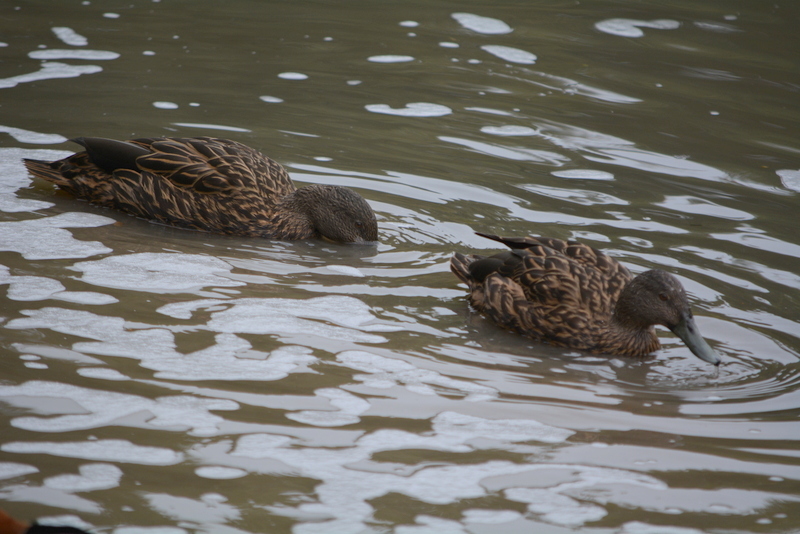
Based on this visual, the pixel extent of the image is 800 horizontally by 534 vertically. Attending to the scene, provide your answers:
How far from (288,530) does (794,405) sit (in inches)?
132

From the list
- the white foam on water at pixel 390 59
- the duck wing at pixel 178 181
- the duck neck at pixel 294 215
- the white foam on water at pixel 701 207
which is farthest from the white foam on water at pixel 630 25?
the duck wing at pixel 178 181

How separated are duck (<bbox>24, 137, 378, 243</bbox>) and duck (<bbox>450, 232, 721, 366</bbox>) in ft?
5.50

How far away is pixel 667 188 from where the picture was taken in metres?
9.38

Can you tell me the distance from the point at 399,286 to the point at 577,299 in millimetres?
1455

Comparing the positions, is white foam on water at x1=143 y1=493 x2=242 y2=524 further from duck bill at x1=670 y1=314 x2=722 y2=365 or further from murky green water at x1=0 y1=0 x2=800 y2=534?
duck bill at x1=670 y1=314 x2=722 y2=365

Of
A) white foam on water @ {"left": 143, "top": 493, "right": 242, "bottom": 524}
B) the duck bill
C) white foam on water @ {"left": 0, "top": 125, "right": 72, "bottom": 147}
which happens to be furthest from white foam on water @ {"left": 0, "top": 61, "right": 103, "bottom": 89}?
the duck bill

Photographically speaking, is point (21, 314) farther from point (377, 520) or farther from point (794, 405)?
point (794, 405)

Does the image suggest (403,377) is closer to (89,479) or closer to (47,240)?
(89,479)

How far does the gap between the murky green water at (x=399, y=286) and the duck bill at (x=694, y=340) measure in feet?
0.62

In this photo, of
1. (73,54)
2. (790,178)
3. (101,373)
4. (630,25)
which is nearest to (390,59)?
(630,25)

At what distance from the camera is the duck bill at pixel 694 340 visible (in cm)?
590

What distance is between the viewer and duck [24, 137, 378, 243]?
8156 millimetres

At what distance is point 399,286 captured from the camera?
7164 mm

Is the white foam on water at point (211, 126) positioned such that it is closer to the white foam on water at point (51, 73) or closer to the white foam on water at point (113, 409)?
the white foam on water at point (51, 73)
